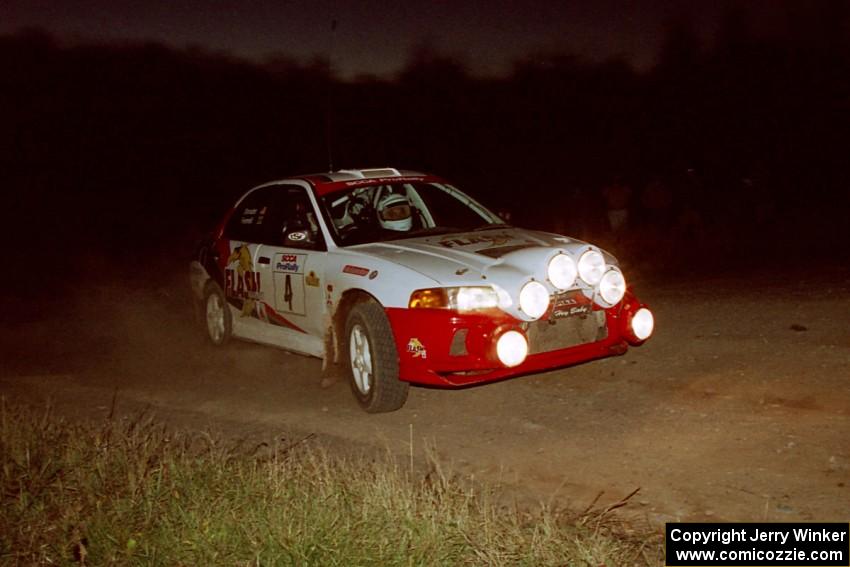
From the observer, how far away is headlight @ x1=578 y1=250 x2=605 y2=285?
6.38 meters

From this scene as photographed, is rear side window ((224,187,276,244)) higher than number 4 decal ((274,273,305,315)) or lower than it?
higher

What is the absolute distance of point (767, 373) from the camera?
6.88 metres

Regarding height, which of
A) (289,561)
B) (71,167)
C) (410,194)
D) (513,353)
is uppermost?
(71,167)

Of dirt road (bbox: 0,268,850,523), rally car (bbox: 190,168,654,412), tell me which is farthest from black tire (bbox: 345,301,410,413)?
dirt road (bbox: 0,268,850,523)

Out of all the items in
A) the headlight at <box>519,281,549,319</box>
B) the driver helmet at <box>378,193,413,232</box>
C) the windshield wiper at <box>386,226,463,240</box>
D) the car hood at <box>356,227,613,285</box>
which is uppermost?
the driver helmet at <box>378,193,413,232</box>

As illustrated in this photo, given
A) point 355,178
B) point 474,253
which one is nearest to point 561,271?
point 474,253

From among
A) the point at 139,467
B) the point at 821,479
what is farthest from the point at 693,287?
the point at 139,467

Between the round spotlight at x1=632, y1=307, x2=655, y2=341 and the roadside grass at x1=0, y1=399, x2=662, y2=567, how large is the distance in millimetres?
1933

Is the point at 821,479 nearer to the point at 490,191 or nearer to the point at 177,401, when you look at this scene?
the point at 177,401

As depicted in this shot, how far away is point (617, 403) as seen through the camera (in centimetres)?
656

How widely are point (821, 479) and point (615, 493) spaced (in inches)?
38.6

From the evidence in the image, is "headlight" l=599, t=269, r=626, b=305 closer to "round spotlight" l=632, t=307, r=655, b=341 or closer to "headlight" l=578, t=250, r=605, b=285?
"headlight" l=578, t=250, r=605, b=285

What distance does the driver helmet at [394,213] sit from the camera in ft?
25.6

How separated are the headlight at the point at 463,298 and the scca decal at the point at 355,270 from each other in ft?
2.03
